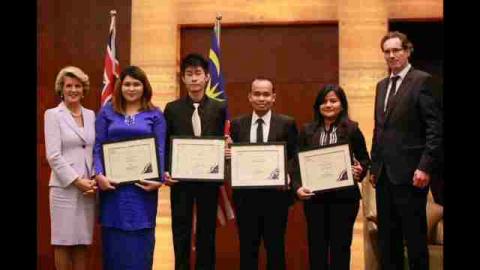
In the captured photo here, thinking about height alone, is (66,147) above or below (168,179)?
above

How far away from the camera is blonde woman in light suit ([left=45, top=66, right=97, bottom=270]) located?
491 cm

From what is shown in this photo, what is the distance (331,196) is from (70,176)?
6.14 feet

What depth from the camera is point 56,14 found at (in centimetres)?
776

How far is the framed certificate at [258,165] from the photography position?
194 inches

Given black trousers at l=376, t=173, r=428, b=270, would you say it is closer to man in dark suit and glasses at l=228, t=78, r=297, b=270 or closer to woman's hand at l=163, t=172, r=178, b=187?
man in dark suit and glasses at l=228, t=78, r=297, b=270

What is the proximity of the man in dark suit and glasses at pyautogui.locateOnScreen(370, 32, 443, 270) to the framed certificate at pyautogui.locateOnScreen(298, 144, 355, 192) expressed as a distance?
0.21 metres

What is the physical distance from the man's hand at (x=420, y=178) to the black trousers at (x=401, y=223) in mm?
101

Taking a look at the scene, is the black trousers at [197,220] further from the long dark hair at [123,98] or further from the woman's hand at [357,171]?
the woman's hand at [357,171]

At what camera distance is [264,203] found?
16.3 ft

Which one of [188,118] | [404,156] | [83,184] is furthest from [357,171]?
[83,184]

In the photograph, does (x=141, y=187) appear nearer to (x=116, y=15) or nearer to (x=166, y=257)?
(x=166, y=257)

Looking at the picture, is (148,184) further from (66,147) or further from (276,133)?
(276,133)

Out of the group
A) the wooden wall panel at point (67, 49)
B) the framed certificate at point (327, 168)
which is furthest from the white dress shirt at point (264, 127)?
the wooden wall panel at point (67, 49)

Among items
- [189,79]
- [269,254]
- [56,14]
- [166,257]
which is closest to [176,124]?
[189,79]
